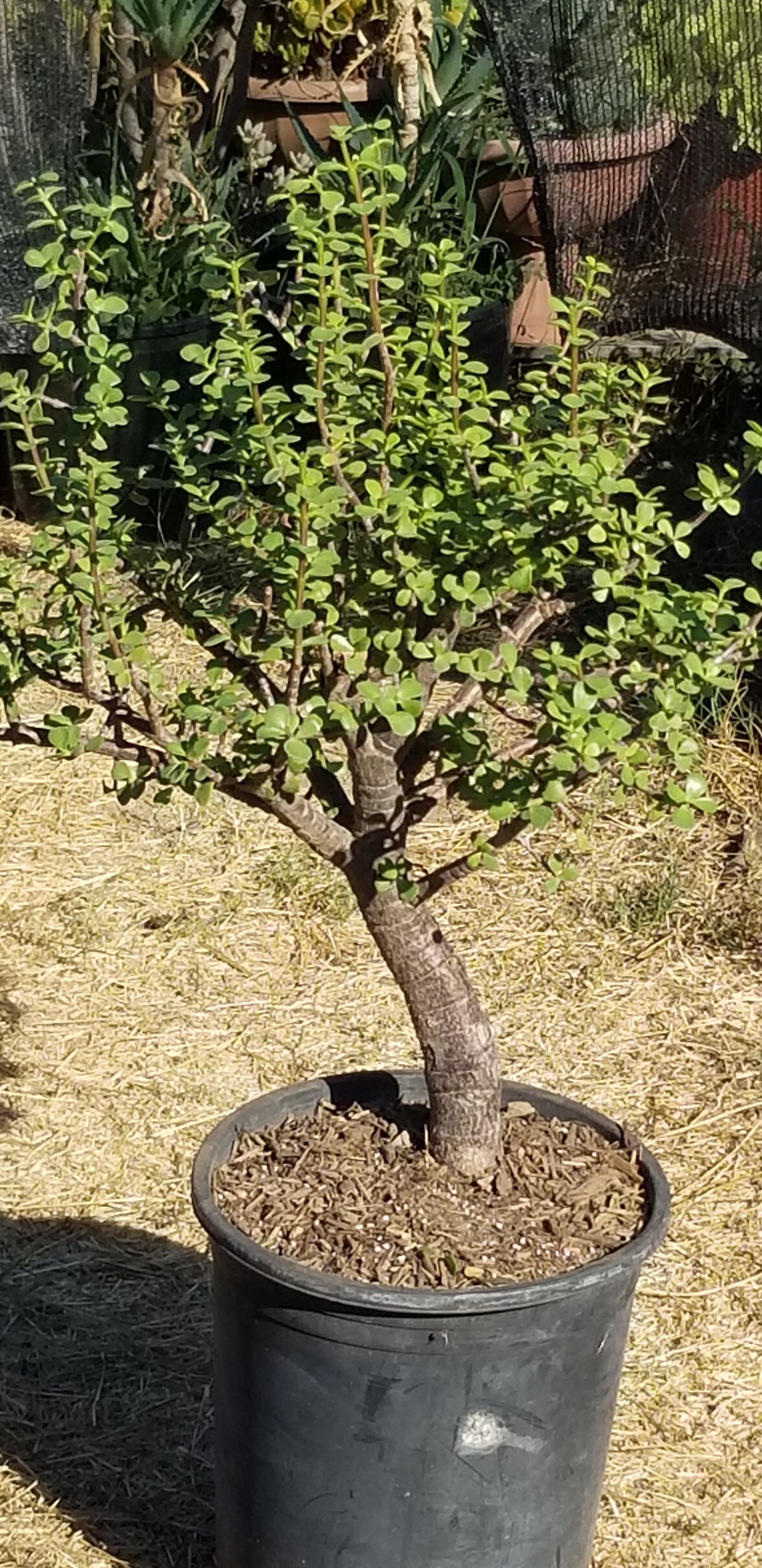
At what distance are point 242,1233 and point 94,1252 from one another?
110 centimetres

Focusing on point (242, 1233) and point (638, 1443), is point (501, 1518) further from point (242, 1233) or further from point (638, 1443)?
point (638, 1443)

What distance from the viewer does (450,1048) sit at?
7.27ft

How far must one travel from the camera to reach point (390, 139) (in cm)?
191

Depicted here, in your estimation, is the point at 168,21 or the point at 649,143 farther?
the point at 168,21

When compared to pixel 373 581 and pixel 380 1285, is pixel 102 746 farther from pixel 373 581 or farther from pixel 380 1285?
pixel 380 1285

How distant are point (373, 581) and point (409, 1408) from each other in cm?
89

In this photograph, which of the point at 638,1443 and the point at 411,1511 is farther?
the point at 638,1443

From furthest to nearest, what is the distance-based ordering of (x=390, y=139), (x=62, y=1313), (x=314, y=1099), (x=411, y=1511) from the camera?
(x=62, y=1313) < (x=314, y=1099) < (x=411, y=1511) < (x=390, y=139)

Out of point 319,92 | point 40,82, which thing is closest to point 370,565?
point 40,82

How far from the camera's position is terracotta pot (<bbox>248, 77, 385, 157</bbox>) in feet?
21.9

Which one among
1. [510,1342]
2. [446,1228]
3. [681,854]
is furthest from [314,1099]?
[681,854]

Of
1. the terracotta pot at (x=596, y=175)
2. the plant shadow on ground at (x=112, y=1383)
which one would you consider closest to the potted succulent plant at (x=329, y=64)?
the terracotta pot at (x=596, y=175)

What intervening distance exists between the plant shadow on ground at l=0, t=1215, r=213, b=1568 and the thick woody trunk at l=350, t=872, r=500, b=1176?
2.38 ft

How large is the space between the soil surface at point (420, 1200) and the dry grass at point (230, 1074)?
617mm
